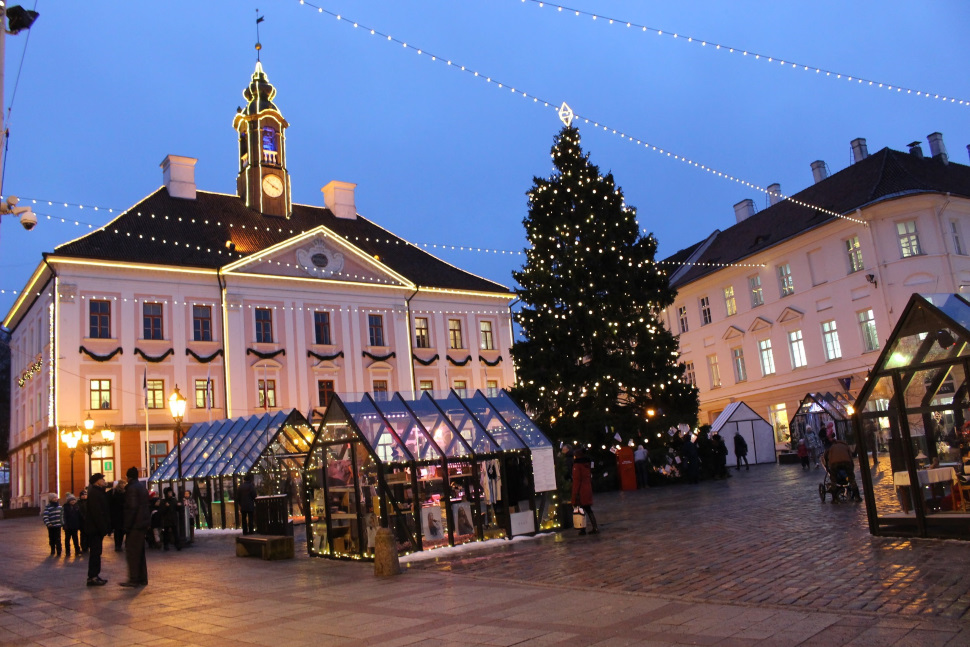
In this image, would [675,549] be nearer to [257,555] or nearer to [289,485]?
[257,555]

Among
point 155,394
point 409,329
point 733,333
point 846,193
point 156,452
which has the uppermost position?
point 846,193

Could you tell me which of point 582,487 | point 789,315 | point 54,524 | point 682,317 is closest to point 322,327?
point 682,317

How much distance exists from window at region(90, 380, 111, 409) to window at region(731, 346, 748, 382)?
105 feet

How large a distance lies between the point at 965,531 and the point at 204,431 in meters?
25.1

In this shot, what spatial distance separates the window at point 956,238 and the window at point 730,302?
11.3 m

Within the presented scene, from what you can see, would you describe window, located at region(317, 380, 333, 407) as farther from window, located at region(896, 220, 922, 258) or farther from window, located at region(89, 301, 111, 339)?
window, located at region(896, 220, 922, 258)

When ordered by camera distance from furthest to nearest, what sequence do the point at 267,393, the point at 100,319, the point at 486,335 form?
the point at 486,335 → the point at 267,393 → the point at 100,319

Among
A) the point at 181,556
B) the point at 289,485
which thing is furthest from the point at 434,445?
the point at 289,485

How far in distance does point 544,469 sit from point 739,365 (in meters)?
31.2

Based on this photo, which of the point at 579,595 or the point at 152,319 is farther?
the point at 152,319

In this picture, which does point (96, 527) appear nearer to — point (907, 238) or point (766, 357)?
point (907, 238)

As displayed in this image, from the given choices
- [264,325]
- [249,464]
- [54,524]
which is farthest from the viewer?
[264,325]

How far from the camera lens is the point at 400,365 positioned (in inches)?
1764

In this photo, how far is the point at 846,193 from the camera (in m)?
39.0
